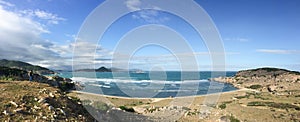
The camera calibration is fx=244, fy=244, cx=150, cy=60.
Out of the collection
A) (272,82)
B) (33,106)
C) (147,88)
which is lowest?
(147,88)

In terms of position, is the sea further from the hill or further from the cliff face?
the hill

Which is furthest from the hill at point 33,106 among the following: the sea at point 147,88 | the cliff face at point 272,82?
the cliff face at point 272,82

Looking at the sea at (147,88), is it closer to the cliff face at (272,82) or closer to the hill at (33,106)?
the cliff face at (272,82)

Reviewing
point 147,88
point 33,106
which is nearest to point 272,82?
point 147,88

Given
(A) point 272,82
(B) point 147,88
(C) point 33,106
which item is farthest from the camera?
(A) point 272,82

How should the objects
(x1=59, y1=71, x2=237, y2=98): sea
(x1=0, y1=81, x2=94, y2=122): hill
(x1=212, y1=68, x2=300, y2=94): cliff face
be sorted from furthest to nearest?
(x1=212, y1=68, x2=300, y2=94): cliff face
(x1=59, y1=71, x2=237, y2=98): sea
(x1=0, y1=81, x2=94, y2=122): hill

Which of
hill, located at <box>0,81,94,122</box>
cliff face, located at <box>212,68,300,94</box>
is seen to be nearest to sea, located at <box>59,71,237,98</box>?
cliff face, located at <box>212,68,300,94</box>

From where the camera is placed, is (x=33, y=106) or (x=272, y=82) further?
(x=272, y=82)

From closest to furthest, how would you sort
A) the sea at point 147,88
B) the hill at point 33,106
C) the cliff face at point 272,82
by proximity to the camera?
the hill at point 33,106 → the sea at point 147,88 → the cliff face at point 272,82

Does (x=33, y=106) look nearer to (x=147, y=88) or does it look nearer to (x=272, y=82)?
(x=147, y=88)

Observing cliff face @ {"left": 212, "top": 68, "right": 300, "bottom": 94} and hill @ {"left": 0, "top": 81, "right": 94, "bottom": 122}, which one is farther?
cliff face @ {"left": 212, "top": 68, "right": 300, "bottom": 94}

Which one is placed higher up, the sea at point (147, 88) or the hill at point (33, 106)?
the hill at point (33, 106)

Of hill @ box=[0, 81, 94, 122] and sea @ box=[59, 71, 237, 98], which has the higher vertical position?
hill @ box=[0, 81, 94, 122]

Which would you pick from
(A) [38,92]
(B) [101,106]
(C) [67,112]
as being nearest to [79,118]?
(C) [67,112]
